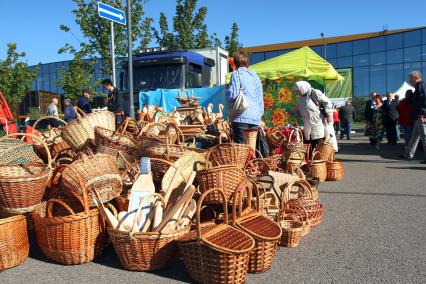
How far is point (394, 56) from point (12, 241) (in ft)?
130

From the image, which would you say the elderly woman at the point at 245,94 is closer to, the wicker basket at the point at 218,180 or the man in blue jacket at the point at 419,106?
the wicker basket at the point at 218,180

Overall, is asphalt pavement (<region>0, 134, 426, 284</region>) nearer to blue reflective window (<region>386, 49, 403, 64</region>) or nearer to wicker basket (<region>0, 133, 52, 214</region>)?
wicker basket (<region>0, 133, 52, 214</region>)

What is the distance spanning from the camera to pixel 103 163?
3939mm

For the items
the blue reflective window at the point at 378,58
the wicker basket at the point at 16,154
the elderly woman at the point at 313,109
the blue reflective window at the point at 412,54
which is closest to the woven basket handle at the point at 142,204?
the wicker basket at the point at 16,154

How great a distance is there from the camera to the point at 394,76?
38.2 metres

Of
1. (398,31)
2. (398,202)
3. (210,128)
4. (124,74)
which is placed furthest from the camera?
(398,31)

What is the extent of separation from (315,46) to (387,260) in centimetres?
3935

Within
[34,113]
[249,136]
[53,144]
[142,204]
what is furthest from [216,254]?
[34,113]

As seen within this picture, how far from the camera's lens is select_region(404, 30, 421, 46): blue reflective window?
35.8 meters

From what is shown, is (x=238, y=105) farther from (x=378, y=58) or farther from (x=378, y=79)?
(x=378, y=79)

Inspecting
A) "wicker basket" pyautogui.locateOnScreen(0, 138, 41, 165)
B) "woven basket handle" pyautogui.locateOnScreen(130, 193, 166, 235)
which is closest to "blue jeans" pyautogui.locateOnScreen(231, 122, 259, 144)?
"woven basket handle" pyautogui.locateOnScreen(130, 193, 166, 235)

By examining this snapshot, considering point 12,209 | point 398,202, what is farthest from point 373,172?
point 12,209

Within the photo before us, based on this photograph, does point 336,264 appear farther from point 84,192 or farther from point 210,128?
point 210,128

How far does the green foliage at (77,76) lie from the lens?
16891 mm
